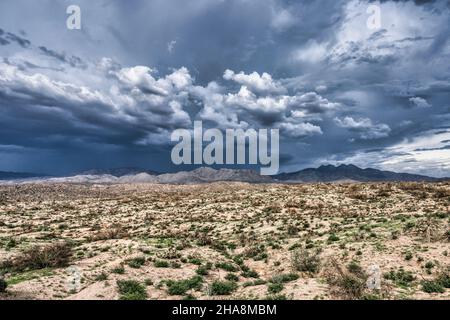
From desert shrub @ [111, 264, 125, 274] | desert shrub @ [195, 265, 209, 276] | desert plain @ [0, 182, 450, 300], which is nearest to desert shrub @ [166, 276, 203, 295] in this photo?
desert plain @ [0, 182, 450, 300]

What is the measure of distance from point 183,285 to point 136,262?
490cm

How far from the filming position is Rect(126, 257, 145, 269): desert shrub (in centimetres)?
2147

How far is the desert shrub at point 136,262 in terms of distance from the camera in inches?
845

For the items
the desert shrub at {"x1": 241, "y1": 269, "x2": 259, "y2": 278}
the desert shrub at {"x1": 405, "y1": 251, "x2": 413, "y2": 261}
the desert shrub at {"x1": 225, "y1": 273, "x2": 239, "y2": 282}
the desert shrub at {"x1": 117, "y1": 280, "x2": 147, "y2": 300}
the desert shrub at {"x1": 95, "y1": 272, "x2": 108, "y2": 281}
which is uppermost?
the desert shrub at {"x1": 405, "y1": 251, "x2": 413, "y2": 261}

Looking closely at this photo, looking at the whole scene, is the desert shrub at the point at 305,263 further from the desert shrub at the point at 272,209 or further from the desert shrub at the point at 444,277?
the desert shrub at the point at 272,209

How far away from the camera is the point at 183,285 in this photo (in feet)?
60.4

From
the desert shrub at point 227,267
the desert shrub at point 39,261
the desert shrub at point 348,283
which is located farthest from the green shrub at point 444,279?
the desert shrub at point 39,261

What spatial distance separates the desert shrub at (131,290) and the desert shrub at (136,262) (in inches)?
118

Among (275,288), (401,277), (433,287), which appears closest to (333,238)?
(401,277)

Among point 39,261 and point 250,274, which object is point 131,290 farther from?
point 39,261

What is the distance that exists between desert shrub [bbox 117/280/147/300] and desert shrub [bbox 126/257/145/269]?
9.79 ft

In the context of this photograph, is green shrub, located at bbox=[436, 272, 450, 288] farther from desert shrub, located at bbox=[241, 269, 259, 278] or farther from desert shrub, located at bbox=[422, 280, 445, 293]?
desert shrub, located at bbox=[241, 269, 259, 278]
